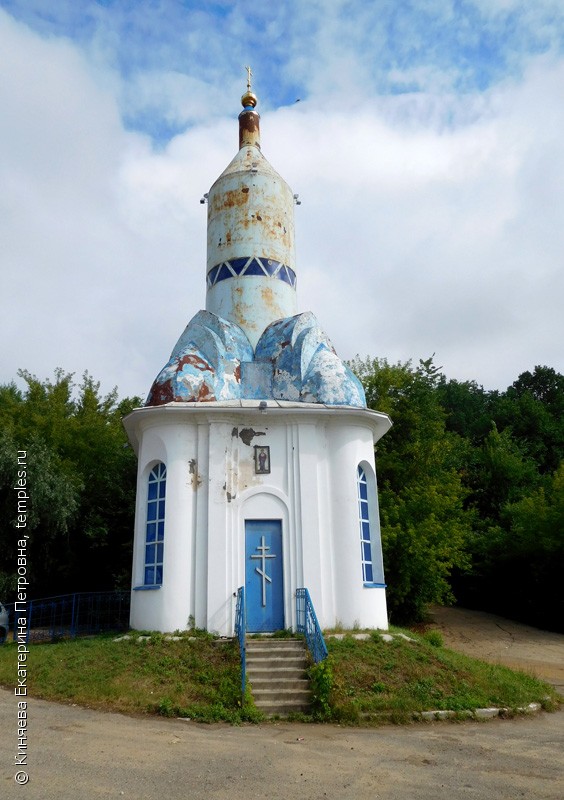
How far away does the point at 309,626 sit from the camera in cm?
1152

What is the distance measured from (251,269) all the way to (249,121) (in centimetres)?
567

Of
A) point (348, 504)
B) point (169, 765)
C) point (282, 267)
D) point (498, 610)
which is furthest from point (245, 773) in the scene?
point (498, 610)

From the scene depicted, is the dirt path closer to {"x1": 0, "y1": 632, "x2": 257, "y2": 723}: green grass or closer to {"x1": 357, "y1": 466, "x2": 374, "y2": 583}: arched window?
{"x1": 357, "y1": 466, "x2": 374, "y2": 583}: arched window

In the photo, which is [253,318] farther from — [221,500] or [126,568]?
[126,568]

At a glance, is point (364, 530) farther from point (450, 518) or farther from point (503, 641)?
point (450, 518)

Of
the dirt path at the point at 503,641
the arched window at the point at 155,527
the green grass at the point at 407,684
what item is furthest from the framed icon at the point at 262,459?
the dirt path at the point at 503,641

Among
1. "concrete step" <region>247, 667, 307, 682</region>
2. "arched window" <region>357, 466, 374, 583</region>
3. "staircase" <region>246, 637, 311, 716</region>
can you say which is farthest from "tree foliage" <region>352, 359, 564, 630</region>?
"concrete step" <region>247, 667, 307, 682</region>

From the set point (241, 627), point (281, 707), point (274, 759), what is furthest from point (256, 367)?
point (274, 759)

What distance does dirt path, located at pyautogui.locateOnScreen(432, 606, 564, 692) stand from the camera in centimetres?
1598

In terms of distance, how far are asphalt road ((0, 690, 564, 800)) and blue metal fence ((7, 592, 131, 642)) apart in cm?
603

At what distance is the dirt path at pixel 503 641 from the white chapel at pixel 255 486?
5396 mm

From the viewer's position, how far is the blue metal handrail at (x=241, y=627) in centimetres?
948

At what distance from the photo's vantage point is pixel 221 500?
12.8 meters

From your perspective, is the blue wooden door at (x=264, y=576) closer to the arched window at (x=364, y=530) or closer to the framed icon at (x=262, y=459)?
the framed icon at (x=262, y=459)
